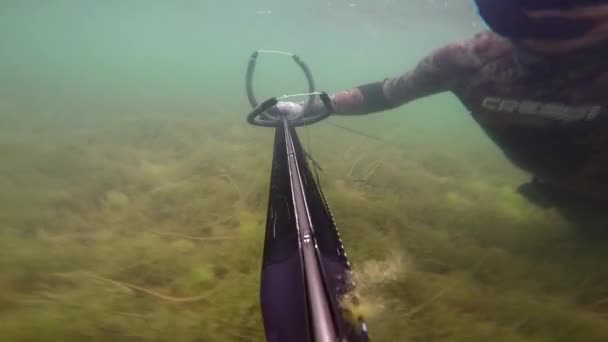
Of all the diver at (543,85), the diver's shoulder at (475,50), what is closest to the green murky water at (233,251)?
the diver at (543,85)

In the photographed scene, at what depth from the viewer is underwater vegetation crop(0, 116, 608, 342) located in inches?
77.0

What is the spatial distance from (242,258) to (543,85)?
2.65m

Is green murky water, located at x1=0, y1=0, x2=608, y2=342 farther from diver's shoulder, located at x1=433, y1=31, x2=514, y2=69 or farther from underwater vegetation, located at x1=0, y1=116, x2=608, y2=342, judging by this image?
diver's shoulder, located at x1=433, y1=31, x2=514, y2=69

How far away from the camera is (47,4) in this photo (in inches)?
1663

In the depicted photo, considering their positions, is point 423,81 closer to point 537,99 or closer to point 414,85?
point 414,85

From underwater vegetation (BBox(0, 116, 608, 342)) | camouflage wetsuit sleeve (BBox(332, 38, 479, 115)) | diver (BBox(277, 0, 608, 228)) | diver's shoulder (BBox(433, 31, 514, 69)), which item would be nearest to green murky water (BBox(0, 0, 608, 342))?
underwater vegetation (BBox(0, 116, 608, 342))

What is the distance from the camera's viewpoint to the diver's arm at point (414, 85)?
2.94 m

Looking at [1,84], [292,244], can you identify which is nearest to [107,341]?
[292,244]

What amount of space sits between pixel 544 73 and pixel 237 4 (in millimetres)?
41597

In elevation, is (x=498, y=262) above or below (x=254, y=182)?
below

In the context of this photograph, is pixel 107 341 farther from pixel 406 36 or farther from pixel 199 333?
pixel 406 36

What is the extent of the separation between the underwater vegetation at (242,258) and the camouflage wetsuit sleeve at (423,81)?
1.09 metres

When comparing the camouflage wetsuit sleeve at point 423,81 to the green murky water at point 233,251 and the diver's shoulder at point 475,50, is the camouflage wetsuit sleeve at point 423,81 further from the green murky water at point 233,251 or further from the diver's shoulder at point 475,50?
the green murky water at point 233,251

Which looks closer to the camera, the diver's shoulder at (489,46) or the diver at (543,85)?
the diver at (543,85)
